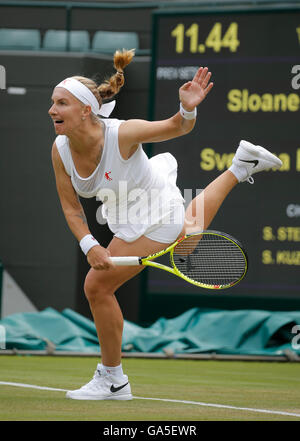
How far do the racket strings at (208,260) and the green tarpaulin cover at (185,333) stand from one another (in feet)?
12.4

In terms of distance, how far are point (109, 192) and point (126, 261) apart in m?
0.45

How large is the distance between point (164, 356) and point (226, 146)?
211 centimetres

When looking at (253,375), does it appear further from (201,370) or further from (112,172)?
(112,172)

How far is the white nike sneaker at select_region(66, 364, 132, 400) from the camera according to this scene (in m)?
5.38

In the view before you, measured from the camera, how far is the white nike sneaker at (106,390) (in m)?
5.38

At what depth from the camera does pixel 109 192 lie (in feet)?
17.6

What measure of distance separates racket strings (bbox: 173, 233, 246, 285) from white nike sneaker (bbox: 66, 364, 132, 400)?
718 mm

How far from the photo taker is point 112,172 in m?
5.30
